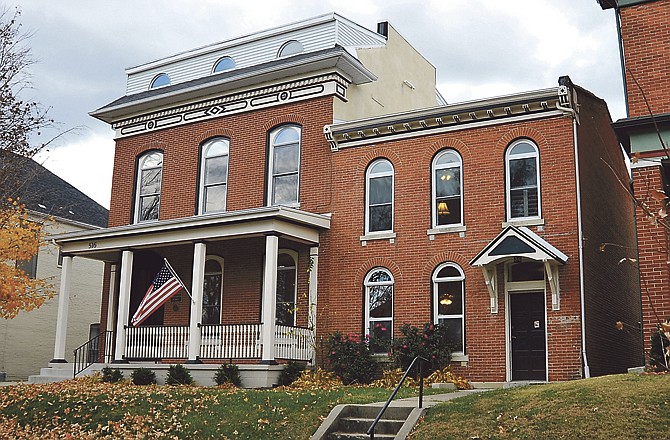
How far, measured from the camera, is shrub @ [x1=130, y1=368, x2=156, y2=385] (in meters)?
19.6

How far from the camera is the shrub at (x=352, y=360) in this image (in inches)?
739

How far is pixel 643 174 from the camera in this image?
51.5ft

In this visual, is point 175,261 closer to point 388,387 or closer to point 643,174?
point 388,387

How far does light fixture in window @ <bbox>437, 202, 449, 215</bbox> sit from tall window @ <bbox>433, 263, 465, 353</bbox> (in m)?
1.37

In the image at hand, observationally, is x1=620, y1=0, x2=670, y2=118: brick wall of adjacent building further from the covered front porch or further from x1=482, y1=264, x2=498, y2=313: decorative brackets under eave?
the covered front porch

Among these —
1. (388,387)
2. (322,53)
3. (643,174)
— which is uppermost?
(322,53)

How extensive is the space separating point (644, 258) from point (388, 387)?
629 centimetres

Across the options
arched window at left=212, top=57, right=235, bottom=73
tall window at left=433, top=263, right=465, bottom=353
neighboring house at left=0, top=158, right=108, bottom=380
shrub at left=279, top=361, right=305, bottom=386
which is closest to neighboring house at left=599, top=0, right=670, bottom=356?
tall window at left=433, top=263, right=465, bottom=353

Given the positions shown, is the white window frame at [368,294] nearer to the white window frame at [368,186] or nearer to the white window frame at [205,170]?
the white window frame at [368,186]

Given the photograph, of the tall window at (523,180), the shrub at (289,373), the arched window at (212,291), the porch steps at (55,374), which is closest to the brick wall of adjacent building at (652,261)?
the tall window at (523,180)

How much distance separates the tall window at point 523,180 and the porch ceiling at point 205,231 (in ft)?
16.6

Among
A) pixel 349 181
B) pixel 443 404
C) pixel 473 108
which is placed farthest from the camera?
pixel 349 181

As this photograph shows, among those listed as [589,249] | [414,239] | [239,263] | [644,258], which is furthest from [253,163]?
[644,258]

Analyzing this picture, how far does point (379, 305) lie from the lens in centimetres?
1998
